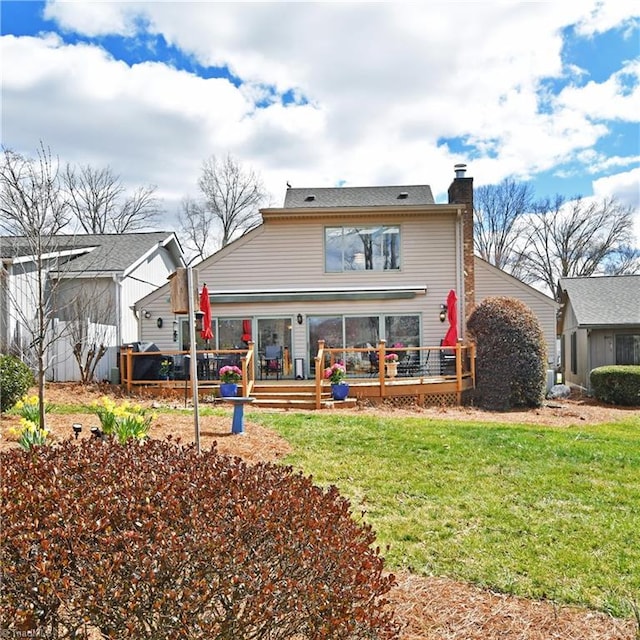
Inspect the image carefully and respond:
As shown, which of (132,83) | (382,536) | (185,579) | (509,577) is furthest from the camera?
(132,83)

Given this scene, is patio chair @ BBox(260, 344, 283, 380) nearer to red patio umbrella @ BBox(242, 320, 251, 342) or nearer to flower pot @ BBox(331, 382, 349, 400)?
red patio umbrella @ BBox(242, 320, 251, 342)

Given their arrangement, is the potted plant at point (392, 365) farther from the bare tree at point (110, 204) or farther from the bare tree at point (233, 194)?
the bare tree at point (110, 204)

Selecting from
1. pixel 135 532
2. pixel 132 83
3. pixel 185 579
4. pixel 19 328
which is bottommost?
pixel 185 579

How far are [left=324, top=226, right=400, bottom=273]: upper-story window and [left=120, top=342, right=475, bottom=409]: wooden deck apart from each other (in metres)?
3.46

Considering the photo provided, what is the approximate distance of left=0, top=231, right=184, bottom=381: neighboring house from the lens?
13812 mm

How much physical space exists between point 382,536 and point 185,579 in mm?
2705

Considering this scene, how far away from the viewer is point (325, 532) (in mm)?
2205

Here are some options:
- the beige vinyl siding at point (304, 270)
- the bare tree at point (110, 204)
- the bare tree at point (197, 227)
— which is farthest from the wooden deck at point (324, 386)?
the bare tree at point (110, 204)

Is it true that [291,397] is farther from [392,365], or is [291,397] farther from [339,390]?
[392,365]

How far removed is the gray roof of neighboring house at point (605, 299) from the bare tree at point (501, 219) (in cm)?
1662

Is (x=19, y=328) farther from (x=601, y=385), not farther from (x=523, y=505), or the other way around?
(x=601, y=385)

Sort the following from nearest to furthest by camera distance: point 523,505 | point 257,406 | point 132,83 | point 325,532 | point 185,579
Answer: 1. point 185,579
2. point 325,532
3. point 523,505
4. point 132,83
5. point 257,406

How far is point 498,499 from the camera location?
510 cm

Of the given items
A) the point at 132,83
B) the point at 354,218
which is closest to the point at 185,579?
the point at 132,83
